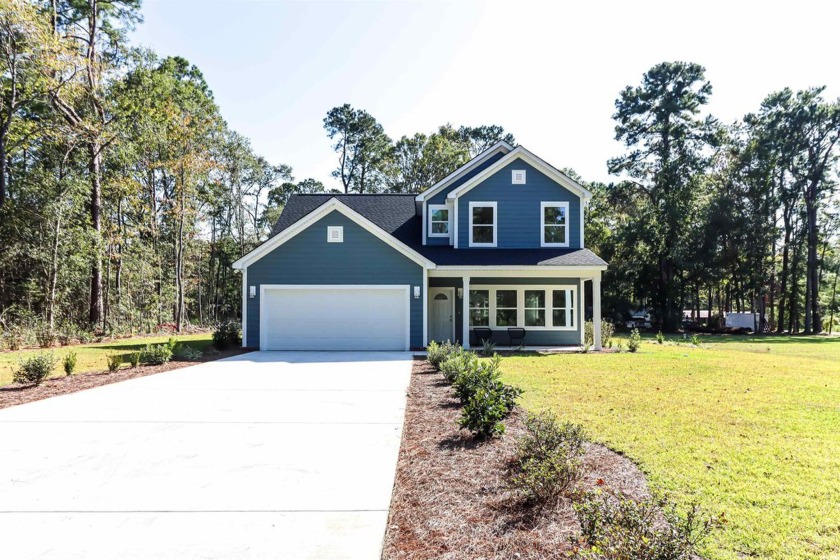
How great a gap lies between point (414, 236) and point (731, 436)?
13390 millimetres

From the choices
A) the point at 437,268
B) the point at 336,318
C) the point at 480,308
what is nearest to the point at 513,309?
the point at 480,308

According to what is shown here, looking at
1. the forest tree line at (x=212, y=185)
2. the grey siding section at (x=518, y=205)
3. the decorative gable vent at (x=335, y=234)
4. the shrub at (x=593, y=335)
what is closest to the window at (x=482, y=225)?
the grey siding section at (x=518, y=205)

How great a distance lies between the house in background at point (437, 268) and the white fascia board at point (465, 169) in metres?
0.05

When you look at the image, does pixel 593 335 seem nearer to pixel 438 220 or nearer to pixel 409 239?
pixel 438 220

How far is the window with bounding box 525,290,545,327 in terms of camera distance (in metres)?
17.2

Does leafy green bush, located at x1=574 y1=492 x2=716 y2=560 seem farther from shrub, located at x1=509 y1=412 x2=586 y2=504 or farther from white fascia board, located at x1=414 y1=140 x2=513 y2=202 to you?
white fascia board, located at x1=414 y1=140 x2=513 y2=202

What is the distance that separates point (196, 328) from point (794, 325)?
41.5m

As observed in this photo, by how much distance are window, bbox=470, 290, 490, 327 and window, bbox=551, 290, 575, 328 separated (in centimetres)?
254

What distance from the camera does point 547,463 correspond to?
344 cm

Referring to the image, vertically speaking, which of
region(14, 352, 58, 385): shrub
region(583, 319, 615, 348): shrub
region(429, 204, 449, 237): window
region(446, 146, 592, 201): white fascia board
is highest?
region(446, 146, 592, 201): white fascia board

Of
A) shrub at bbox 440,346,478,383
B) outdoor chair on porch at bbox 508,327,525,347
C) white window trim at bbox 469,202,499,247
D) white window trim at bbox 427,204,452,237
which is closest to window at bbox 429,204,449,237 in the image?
white window trim at bbox 427,204,452,237

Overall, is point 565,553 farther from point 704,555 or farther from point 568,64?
point 568,64

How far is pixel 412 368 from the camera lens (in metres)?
10.9

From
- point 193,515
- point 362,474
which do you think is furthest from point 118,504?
point 362,474
